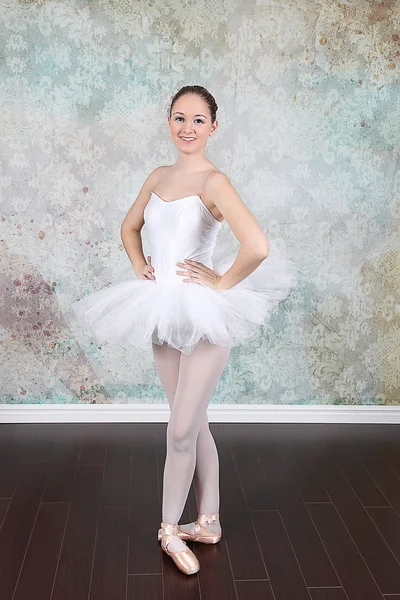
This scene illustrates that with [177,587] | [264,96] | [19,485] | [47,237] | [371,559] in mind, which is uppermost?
[264,96]

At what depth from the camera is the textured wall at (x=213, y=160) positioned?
10.5ft

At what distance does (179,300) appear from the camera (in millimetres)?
2188

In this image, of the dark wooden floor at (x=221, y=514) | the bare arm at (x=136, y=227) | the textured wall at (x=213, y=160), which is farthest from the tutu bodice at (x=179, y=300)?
the textured wall at (x=213, y=160)

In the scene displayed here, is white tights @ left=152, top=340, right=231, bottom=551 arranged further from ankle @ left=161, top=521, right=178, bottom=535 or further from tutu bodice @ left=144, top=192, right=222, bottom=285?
tutu bodice @ left=144, top=192, right=222, bottom=285

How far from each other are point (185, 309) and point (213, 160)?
54.9 inches

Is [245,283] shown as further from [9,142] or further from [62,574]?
[9,142]

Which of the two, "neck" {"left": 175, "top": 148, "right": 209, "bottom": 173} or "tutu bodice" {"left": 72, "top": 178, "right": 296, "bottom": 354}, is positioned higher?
"neck" {"left": 175, "top": 148, "right": 209, "bottom": 173}

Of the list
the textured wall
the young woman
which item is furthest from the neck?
the textured wall

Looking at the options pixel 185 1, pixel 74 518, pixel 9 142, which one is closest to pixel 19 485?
pixel 74 518

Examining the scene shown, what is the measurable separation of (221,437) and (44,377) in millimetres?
1019

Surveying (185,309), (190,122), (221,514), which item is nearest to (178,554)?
(221,514)

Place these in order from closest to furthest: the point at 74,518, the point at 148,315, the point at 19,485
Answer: the point at 148,315 < the point at 74,518 < the point at 19,485

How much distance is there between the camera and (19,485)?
285cm

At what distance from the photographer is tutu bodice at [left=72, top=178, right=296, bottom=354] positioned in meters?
2.14
